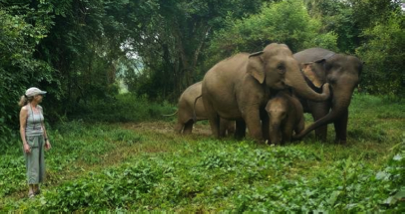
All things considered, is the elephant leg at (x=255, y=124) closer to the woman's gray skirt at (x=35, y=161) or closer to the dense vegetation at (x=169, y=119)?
the dense vegetation at (x=169, y=119)

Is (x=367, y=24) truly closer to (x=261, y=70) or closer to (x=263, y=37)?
(x=263, y=37)

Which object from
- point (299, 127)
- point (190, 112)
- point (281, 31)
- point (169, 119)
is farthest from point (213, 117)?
point (281, 31)

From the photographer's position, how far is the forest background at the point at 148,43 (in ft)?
44.2

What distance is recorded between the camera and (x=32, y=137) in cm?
829

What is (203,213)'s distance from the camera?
20.8 feet

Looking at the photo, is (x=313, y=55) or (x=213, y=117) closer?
(x=313, y=55)

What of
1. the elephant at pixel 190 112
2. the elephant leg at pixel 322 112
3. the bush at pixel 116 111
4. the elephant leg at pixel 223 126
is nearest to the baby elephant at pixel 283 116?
the elephant leg at pixel 322 112

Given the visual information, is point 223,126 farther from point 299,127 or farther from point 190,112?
point 299,127

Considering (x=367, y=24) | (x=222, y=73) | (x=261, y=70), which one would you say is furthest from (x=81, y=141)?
(x=367, y=24)

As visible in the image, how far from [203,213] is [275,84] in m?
5.71

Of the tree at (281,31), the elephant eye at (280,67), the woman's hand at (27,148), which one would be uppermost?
the tree at (281,31)

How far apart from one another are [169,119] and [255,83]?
27.9 feet

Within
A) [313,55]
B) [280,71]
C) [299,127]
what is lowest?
[299,127]

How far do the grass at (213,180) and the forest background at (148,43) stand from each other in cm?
294
